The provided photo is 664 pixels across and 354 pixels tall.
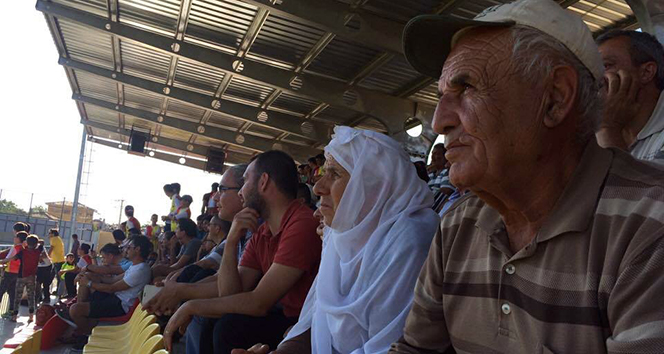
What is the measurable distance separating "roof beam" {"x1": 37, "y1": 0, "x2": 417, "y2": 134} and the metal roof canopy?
21mm

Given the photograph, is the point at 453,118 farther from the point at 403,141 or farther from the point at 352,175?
the point at 403,141

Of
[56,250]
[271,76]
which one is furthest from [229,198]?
[56,250]

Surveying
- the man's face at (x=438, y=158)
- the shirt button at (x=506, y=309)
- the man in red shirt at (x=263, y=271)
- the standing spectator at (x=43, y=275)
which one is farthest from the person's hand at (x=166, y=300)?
the standing spectator at (x=43, y=275)

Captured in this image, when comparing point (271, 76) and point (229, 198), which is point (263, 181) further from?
point (271, 76)

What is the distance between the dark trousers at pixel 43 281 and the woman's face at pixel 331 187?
37.9 feet

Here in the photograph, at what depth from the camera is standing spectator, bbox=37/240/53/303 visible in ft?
39.4

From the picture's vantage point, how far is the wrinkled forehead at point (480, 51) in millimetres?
1211

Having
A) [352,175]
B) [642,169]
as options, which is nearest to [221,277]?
[352,175]

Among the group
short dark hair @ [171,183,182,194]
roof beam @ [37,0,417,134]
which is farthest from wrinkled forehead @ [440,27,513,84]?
short dark hair @ [171,183,182,194]

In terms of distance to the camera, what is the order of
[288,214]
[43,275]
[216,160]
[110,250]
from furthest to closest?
[216,160]
[43,275]
[110,250]
[288,214]

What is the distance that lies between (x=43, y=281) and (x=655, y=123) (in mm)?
13017

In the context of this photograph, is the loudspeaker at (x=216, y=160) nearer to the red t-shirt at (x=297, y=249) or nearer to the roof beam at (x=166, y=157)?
the roof beam at (x=166, y=157)

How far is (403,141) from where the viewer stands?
37.0 feet

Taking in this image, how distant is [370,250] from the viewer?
79.6 inches
